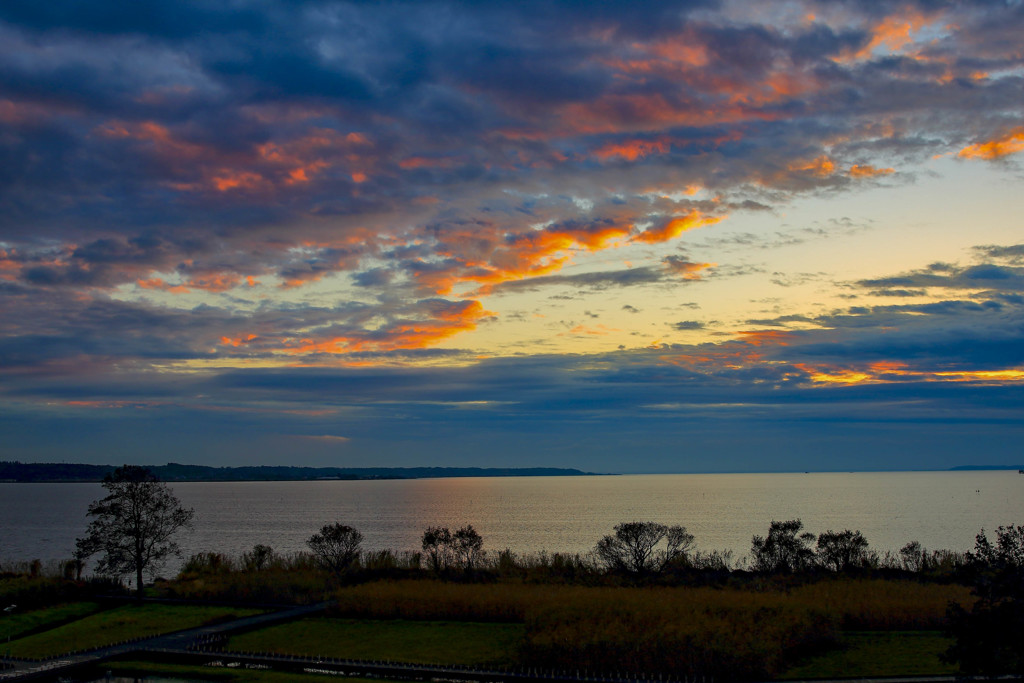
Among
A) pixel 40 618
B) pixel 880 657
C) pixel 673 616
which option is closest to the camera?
pixel 880 657

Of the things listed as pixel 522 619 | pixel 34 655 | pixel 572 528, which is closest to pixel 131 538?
pixel 34 655

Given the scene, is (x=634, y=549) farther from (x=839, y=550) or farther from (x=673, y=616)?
(x=673, y=616)

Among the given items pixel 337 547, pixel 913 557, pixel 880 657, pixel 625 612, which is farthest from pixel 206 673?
pixel 913 557

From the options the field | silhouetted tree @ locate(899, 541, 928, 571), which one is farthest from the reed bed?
silhouetted tree @ locate(899, 541, 928, 571)

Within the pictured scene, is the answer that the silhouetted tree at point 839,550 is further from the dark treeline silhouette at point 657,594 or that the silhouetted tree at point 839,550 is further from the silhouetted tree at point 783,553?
the silhouetted tree at point 783,553

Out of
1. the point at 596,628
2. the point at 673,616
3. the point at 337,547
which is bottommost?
the point at 337,547

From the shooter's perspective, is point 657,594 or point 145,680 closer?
point 145,680

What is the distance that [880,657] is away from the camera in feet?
112

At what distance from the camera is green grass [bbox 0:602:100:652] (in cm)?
4400

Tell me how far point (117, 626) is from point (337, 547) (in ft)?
71.4

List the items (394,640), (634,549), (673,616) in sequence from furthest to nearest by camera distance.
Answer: (634,549), (394,640), (673,616)

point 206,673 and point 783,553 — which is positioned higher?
point 206,673

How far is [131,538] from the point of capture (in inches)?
2215

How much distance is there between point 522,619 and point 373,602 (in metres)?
9.49
